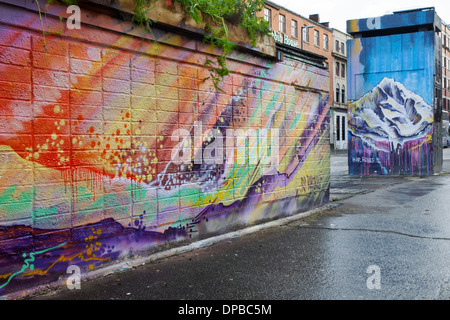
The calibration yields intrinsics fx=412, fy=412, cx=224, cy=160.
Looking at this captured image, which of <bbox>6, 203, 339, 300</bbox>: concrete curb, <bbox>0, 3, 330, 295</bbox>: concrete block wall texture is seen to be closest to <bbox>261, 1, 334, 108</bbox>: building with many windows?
<bbox>6, 203, 339, 300</bbox>: concrete curb

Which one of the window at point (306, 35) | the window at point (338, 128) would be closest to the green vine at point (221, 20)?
the window at point (306, 35)

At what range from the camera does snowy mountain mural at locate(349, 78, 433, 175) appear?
15.8 meters

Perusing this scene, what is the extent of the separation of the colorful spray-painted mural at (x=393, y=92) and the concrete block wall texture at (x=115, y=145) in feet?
34.0

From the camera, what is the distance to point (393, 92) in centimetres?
1596

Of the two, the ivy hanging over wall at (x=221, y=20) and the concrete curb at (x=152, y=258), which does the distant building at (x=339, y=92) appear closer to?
the concrete curb at (x=152, y=258)

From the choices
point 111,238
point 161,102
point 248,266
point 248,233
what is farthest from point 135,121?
point 248,233

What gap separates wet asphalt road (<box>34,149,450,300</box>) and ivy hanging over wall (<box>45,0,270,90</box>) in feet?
8.22

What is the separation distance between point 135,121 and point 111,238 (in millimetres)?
1385

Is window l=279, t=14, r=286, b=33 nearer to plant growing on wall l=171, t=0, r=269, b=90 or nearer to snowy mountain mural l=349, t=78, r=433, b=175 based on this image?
snowy mountain mural l=349, t=78, r=433, b=175

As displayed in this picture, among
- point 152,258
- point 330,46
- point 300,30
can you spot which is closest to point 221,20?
point 152,258

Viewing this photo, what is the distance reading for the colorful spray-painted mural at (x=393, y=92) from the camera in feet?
51.2

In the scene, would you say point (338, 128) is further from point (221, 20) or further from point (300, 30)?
point (221, 20)

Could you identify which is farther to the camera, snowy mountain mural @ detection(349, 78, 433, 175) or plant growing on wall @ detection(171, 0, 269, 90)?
snowy mountain mural @ detection(349, 78, 433, 175)

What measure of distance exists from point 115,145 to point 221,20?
2633 millimetres
